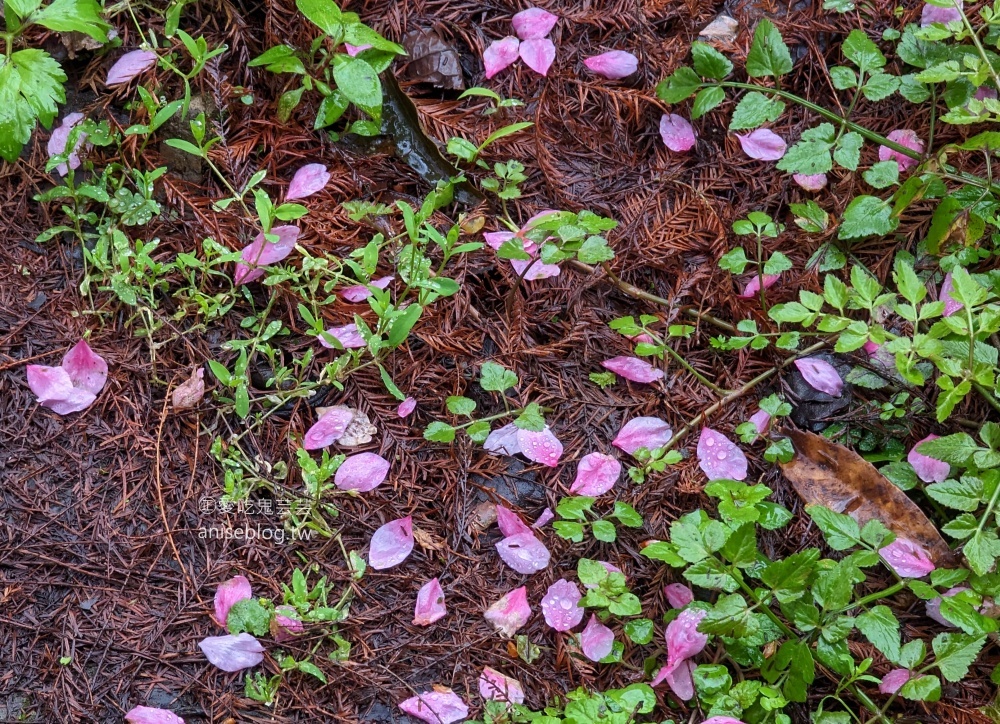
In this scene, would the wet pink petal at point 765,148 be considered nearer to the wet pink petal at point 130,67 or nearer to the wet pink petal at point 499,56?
the wet pink petal at point 499,56

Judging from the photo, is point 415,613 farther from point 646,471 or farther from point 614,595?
point 646,471

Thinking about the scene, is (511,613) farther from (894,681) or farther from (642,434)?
(894,681)

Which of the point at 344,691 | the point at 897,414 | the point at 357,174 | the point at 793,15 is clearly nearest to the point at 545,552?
the point at 344,691

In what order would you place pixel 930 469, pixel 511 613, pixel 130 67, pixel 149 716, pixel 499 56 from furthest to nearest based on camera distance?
pixel 499 56 → pixel 130 67 → pixel 930 469 → pixel 511 613 → pixel 149 716

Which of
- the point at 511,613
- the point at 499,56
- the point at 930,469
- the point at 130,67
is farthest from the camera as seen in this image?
the point at 499,56

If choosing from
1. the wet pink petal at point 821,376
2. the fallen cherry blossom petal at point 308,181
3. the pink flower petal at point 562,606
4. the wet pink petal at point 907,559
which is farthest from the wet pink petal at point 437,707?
the fallen cherry blossom petal at point 308,181

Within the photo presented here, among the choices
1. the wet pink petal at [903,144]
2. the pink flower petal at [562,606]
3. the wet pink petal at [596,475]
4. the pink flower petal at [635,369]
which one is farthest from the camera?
the wet pink petal at [903,144]

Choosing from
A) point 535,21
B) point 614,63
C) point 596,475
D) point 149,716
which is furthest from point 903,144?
point 149,716
